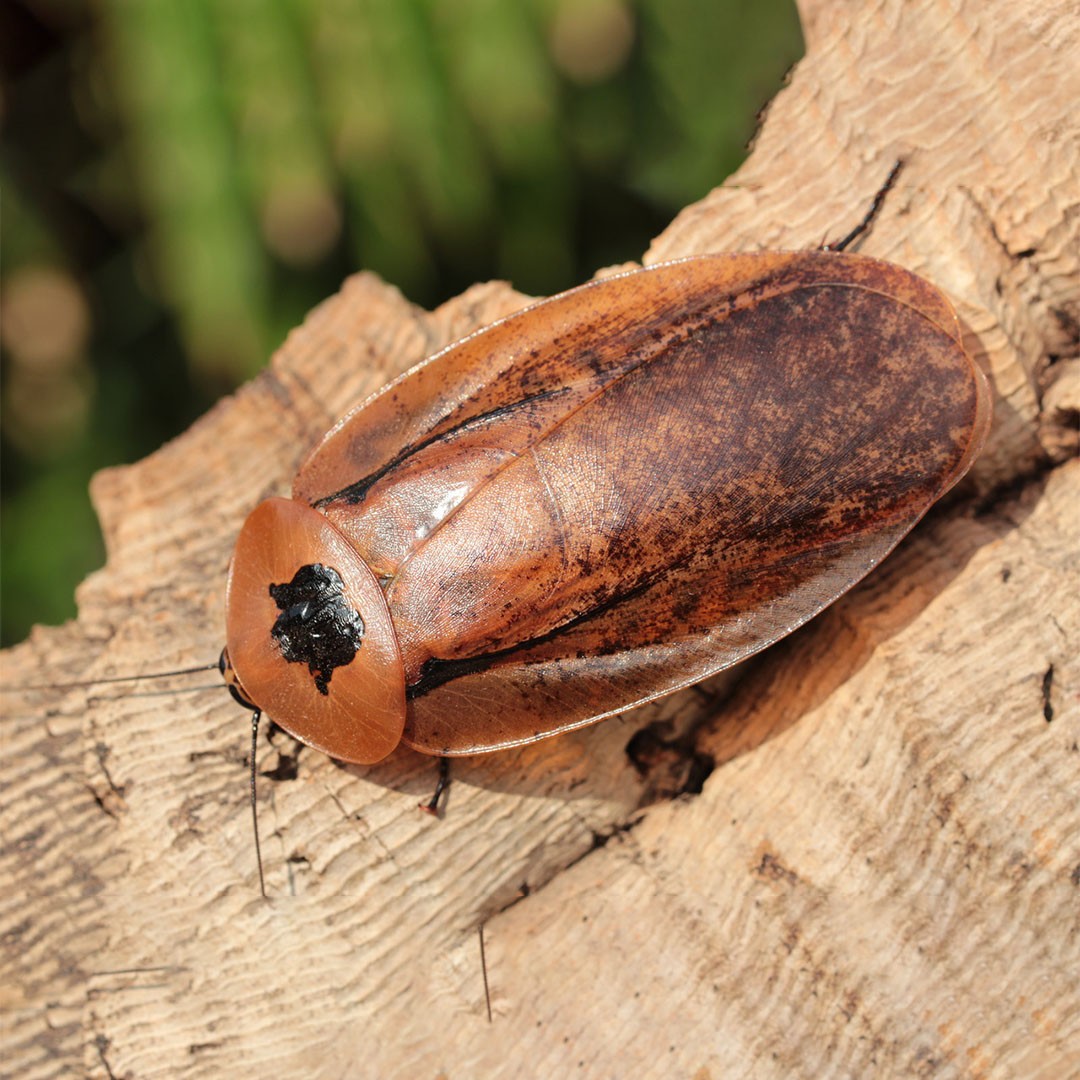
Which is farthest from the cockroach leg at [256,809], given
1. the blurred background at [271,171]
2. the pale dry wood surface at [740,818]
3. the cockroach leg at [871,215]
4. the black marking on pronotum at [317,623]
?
the cockroach leg at [871,215]

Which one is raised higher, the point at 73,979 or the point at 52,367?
the point at 52,367

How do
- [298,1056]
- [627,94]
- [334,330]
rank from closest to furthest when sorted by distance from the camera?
[298,1056] < [334,330] < [627,94]

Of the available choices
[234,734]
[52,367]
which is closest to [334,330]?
[234,734]

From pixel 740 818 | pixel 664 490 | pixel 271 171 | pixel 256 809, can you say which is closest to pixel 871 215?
pixel 664 490

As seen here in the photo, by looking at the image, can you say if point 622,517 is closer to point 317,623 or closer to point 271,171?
point 317,623

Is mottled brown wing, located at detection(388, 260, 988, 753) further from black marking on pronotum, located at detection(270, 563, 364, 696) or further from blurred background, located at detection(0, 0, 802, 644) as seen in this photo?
blurred background, located at detection(0, 0, 802, 644)

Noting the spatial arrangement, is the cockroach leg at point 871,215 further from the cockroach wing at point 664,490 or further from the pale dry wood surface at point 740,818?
the cockroach wing at point 664,490

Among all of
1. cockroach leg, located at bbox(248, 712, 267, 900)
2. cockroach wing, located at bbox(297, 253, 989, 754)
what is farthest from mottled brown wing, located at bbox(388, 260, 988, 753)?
cockroach leg, located at bbox(248, 712, 267, 900)

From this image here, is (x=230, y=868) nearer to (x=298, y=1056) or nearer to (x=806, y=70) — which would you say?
(x=298, y=1056)
